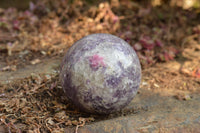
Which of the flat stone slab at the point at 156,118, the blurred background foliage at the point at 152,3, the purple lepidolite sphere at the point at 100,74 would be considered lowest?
the flat stone slab at the point at 156,118

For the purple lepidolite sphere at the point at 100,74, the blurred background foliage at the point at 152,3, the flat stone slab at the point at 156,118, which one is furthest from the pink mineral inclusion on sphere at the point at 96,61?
the blurred background foliage at the point at 152,3

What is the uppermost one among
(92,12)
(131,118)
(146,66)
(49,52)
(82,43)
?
(92,12)

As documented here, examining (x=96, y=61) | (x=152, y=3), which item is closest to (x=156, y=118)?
(x=96, y=61)

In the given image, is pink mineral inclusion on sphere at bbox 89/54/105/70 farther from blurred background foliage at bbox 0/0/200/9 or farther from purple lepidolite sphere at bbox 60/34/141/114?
blurred background foliage at bbox 0/0/200/9

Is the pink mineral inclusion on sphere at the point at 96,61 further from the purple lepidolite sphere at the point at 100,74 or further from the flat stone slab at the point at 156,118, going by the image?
the flat stone slab at the point at 156,118

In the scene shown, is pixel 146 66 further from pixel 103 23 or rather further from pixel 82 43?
pixel 82 43

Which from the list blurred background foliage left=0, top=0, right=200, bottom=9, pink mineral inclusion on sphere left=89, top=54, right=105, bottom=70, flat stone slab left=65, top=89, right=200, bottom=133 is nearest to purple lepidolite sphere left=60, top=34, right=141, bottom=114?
pink mineral inclusion on sphere left=89, top=54, right=105, bottom=70

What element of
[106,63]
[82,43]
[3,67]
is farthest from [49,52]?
[106,63]

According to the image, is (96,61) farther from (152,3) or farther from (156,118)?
(152,3)
